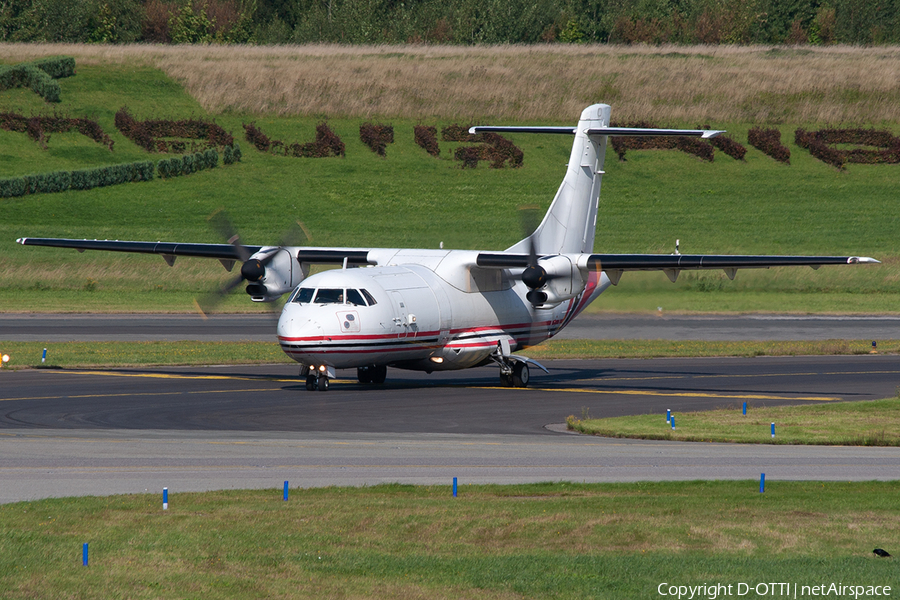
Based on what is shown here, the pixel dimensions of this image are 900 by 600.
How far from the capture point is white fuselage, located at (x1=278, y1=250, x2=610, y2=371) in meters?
25.9

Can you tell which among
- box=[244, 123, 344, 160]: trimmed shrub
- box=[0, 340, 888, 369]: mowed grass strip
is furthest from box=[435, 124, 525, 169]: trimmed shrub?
box=[0, 340, 888, 369]: mowed grass strip

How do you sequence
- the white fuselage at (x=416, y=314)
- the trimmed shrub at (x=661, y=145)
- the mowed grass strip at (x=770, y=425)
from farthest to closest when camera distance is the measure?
the trimmed shrub at (x=661, y=145) → the white fuselage at (x=416, y=314) → the mowed grass strip at (x=770, y=425)

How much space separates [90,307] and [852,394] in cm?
3677

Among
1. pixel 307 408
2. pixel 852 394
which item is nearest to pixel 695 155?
pixel 852 394

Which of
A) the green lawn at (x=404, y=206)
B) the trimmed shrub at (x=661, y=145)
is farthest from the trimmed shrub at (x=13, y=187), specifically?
the trimmed shrub at (x=661, y=145)

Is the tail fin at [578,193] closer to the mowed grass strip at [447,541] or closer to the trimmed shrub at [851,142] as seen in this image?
the mowed grass strip at [447,541]

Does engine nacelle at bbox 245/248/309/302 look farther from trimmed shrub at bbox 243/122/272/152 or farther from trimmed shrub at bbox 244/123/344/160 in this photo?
trimmed shrub at bbox 243/122/272/152

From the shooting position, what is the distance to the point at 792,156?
86125mm

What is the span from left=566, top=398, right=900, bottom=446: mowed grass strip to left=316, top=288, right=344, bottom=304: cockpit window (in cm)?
666

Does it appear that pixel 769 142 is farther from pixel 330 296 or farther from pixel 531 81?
pixel 330 296

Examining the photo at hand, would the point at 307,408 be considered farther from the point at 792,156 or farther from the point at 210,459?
the point at 792,156

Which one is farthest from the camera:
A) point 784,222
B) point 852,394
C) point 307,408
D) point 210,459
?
point 784,222

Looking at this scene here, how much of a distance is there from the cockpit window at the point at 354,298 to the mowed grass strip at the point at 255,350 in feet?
30.3

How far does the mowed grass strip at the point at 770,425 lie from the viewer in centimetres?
2052
